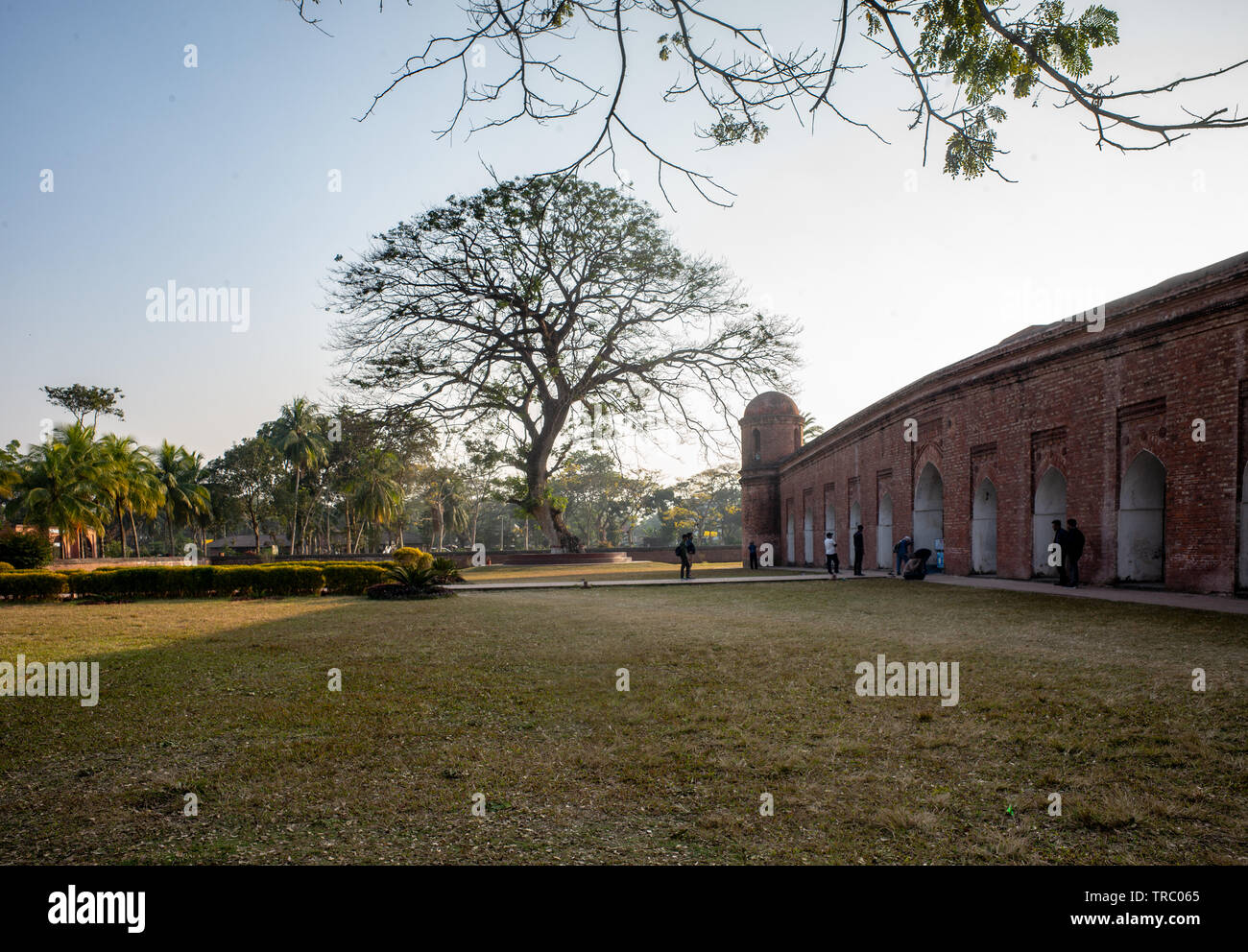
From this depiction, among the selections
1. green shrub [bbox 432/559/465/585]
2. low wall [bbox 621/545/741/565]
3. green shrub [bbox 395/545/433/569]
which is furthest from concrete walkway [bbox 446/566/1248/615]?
low wall [bbox 621/545/741/565]

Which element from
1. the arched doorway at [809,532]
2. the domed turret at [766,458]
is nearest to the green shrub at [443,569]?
→ the arched doorway at [809,532]

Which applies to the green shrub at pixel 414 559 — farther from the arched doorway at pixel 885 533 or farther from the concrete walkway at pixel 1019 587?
the arched doorway at pixel 885 533

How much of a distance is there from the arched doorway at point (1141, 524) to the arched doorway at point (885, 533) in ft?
28.7

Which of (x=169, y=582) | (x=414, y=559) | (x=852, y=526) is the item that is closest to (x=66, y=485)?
(x=169, y=582)

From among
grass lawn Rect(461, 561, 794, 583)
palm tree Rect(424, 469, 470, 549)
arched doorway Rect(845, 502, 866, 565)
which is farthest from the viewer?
palm tree Rect(424, 469, 470, 549)

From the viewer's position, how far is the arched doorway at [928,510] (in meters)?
19.1

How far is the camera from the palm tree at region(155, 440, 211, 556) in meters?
43.2

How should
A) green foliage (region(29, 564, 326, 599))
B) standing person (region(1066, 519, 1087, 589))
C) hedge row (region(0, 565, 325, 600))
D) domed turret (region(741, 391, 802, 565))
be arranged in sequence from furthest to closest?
domed turret (region(741, 391, 802, 565)), green foliage (region(29, 564, 326, 599)), hedge row (region(0, 565, 325, 600)), standing person (region(1066, 519, 1087, 589))

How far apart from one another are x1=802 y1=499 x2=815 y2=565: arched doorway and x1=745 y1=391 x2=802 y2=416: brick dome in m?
6.21

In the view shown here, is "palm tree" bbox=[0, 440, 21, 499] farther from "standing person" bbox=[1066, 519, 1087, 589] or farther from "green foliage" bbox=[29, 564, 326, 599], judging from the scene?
"standing person" bbox=[1066, 519, 1087, 589]

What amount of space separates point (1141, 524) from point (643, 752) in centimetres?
1230

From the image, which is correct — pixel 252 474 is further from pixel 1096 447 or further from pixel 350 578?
pixel 1096 447

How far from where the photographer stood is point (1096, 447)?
1292cm
